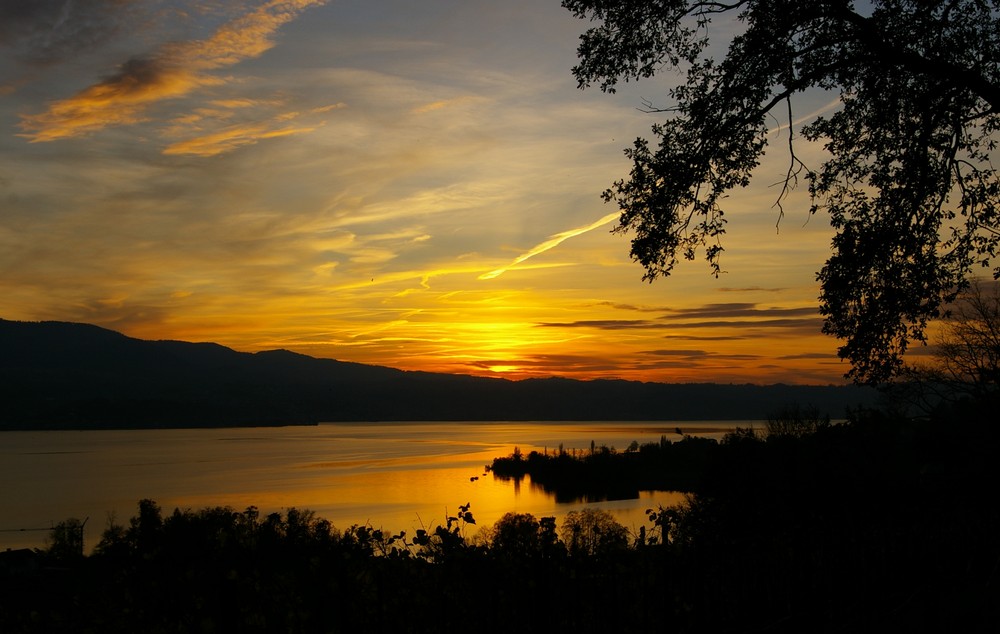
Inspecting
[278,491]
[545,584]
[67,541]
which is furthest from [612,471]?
[545,584]

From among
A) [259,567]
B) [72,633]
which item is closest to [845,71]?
[259,567]

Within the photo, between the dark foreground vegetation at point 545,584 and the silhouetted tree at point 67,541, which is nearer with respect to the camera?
the dark foreground vegetation at point 545,584

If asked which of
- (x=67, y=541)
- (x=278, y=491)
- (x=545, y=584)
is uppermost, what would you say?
(x=545, y=584)

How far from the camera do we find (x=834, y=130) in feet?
37.2

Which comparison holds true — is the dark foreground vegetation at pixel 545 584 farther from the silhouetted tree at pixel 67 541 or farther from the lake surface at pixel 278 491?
the silhouetted tree at pixel 67 541

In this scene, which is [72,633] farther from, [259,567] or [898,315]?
[898,315]

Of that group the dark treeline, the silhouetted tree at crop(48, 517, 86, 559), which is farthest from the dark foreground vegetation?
the dark treeline

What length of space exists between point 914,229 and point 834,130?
184cm

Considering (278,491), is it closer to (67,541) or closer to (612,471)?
(67,541)

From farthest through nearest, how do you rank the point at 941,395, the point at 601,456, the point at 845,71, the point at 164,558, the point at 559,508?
the point at 601,456 < the point at 559,508 < the point at 941,395 < the point at 845,71 < the point at 164,558

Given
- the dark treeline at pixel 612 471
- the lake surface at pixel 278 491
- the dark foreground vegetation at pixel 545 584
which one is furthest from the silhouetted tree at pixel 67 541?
the dark treeline at pixel 612 471

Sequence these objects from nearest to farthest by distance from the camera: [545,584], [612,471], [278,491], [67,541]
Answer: [545,584] → [67,541] → [278,491] → [612,471]

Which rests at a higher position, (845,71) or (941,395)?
(845,71)

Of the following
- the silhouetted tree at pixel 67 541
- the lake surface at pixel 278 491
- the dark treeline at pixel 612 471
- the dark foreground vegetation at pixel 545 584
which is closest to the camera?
the dark foreground vegetation at pixel 545 584
